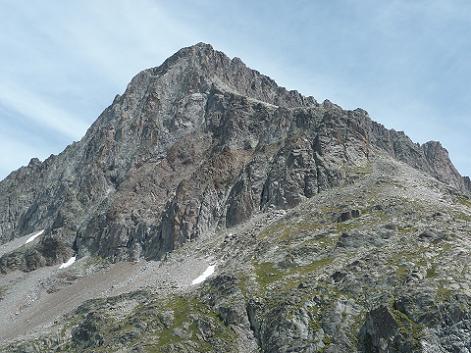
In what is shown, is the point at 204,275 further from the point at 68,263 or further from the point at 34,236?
the point at 34,236

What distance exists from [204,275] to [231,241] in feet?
44.5

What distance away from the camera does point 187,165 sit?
16438 centimetres

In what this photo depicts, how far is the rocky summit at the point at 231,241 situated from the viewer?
276 feet

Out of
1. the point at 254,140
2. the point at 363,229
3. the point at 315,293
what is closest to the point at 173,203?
the point at 254,140

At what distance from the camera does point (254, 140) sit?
A: 535 ft

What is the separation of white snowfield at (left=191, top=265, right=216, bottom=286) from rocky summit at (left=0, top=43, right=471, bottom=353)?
20 cm

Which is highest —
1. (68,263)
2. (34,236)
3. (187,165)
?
(187,165)

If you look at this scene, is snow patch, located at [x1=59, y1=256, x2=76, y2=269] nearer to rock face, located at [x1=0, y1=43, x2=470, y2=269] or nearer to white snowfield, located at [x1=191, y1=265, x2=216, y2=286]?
rock face, located at [x1=0, y1=43, x2=470, y2=269]

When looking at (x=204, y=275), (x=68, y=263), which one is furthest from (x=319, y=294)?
(x=68, y=263)

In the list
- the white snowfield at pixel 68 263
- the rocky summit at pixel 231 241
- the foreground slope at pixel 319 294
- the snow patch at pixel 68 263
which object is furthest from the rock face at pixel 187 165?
the foreground slope at pixel 319 294

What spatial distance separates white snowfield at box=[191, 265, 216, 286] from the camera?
10738 centimetres

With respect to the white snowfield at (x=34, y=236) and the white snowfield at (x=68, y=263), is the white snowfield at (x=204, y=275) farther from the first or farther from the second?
the white snowfield at (x=34, y=236)

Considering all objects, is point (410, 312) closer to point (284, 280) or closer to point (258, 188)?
point (284, 280)

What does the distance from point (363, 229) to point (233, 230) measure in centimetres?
3369
